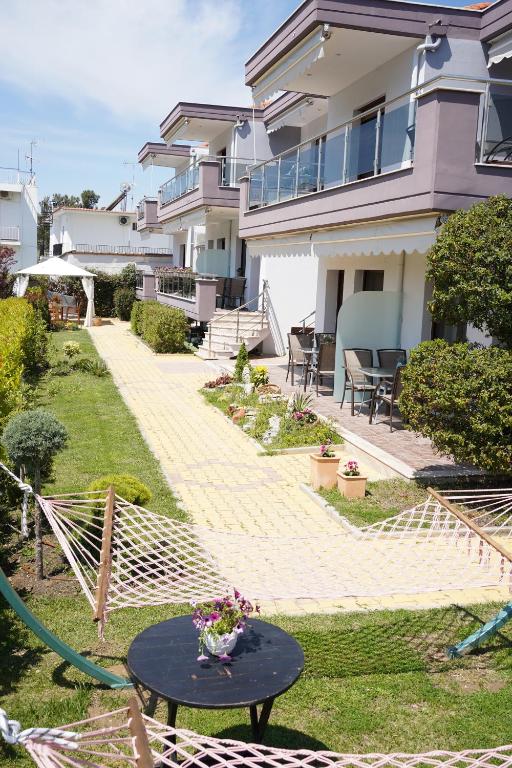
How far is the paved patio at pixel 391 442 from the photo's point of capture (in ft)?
29.8

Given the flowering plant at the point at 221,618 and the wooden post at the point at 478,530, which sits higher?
the wooden post at the point at 478,530

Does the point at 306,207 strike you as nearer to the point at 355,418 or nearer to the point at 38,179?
the point at 355,418

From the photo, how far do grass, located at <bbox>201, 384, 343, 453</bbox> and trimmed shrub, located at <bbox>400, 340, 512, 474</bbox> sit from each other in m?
2.87

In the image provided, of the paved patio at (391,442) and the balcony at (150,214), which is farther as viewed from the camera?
the balcony at (150,214)

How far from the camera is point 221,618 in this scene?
3736mm

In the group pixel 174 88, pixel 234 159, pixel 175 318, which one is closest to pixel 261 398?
pixel 175 318

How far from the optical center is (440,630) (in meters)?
5.45

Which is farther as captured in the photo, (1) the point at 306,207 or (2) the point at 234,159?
(2) the point at 234,159

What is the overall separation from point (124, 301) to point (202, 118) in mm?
10964

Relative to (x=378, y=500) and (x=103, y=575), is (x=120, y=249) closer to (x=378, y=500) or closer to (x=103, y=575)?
(x=378, y=500)

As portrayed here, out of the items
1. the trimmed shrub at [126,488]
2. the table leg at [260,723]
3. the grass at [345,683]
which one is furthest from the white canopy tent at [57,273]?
the table leg at [260,723]

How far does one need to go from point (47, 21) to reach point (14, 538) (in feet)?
24.8

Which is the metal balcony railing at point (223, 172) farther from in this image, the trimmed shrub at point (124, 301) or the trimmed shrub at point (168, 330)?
the trimmed shrub at point (124, 301)

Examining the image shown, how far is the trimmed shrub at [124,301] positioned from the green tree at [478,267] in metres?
26.3
